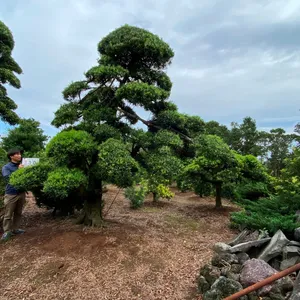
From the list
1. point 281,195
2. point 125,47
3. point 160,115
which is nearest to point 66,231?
point 160,115

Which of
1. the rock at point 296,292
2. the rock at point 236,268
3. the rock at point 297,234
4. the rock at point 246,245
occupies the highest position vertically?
the rock at point 297,234

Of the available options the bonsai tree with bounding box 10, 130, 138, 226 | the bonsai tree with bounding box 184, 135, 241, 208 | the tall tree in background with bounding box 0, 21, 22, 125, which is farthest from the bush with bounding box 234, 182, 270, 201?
the tall tree in background with bounding box 0, 21, 22, 125

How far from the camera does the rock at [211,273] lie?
7.67 feet

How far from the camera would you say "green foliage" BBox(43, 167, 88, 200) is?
2.96 m

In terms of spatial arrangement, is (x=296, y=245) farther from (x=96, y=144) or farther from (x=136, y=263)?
(x=96, y=144)

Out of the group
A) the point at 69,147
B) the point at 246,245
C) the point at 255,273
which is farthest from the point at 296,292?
the point at 69,147

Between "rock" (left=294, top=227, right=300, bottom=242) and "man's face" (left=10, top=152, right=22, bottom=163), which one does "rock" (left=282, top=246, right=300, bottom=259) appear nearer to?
"rock" (left=294, top=227, right=300, bottom=242)

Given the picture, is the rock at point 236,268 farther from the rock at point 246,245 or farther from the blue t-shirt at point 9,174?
the blue t-shirt at point 9,174

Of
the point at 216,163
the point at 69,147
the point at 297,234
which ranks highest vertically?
the point at 216,163

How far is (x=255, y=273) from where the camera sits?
7.40 feet

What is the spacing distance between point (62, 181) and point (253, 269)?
2.43 metres

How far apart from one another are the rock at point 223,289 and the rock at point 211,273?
195mm

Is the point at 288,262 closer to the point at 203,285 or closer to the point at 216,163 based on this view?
the point at 203,285

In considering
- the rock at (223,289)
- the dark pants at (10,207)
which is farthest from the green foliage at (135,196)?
the rock at (223,289)
